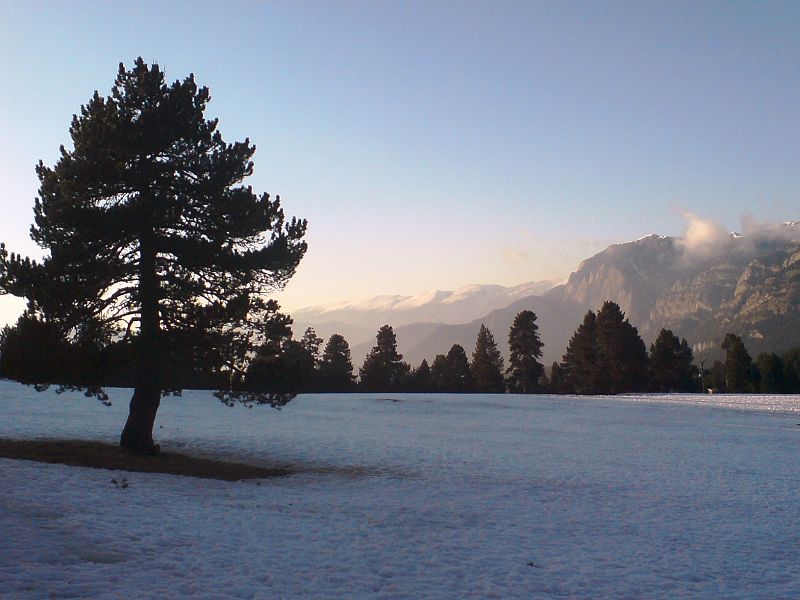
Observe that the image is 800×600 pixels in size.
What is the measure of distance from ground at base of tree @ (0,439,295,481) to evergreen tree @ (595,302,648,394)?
72.0 meters

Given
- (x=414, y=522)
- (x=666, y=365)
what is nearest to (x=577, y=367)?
(x=666, y=365)

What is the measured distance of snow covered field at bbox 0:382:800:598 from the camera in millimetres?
9359

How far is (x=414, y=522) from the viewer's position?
1405cm

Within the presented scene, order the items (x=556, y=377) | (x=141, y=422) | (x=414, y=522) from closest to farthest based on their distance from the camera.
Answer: (x=414, y=522), (x=141, y=422), (x=556, y=377)

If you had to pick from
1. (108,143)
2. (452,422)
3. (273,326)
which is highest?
(108,143)

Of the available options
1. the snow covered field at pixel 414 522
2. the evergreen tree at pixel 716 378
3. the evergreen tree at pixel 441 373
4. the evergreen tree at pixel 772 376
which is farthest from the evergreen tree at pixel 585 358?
the snow covered field at pixel 414 522

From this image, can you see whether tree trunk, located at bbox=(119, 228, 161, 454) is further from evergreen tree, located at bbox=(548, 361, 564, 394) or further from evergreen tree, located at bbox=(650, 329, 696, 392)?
evergreen tree, located at bbox=(548, 361, 564, 394)

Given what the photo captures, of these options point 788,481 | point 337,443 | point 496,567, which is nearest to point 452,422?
point 337,443

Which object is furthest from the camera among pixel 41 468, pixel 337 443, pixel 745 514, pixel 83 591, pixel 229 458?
pixel 337 443

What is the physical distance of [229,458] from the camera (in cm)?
2414

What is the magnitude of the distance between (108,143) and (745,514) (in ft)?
69.3

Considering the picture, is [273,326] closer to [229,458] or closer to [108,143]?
[229,458]

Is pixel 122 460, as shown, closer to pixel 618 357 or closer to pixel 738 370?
pixel 618 357

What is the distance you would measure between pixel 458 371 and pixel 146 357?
86.1 metres
